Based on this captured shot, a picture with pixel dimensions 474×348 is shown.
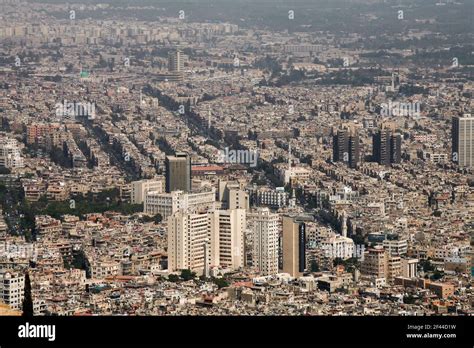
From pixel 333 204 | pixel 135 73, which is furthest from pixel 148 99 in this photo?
pixel 333 204

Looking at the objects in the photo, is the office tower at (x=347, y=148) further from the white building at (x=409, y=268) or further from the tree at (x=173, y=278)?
the tree at (x=173, y=278)

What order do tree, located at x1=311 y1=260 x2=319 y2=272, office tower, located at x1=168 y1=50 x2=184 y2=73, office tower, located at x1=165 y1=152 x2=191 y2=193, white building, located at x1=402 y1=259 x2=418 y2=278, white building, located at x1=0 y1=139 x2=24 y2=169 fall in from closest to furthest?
white building, located at x1=402 y1=259 x2=418 y2=278
tree, located at x1=311 y1=260 x2=319 y2=272
office tower, located at x1=165 y1=152 x2=191 y2=193
white building, located at x1=0 y1=139 x2=24 y2=169
office tower, located at x1=168 y1=50 x2=184 y2=73

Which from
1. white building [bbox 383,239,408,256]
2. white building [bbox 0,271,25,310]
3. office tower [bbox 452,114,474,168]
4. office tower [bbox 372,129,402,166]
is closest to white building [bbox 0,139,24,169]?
office tower [bbox 372,129,402,166]

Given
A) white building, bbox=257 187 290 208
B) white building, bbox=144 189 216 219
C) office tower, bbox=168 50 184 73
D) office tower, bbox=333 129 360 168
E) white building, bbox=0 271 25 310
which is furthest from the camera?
A: office tower, bbox=168 50 184 73

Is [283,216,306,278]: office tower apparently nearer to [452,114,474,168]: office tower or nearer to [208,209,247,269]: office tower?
[208,209,247,269]: office tower

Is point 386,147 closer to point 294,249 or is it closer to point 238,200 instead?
point 238,200

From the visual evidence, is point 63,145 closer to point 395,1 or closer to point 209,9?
point 209,9

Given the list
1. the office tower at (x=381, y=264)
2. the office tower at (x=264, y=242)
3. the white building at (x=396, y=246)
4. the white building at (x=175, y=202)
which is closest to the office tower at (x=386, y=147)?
the white building at (x=175, y=202)
